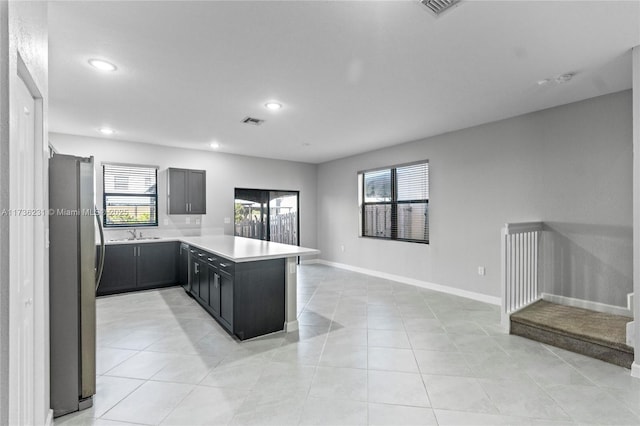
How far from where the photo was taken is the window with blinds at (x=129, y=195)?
17.5 feet

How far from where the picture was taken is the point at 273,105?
12.2 ft

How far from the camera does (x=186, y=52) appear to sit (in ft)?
8.14

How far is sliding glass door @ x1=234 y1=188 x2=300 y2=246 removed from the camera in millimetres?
6816

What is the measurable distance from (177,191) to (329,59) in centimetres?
425

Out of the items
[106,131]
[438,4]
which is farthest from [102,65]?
[438,4]

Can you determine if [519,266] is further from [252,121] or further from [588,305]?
[252,121]

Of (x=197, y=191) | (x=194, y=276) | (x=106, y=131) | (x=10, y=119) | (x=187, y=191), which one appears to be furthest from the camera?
(x=197, y=191)

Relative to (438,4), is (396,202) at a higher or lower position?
lower

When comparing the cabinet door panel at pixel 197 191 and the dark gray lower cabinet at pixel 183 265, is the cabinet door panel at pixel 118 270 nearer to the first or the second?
the dark gray lower cabinet at pixel 183 265

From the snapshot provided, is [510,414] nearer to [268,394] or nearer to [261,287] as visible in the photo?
[268,394]

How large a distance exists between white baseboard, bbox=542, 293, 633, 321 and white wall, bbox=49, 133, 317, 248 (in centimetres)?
513

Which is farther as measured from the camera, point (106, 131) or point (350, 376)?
point (106, 131)

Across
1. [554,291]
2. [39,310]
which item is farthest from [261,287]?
[554,291]

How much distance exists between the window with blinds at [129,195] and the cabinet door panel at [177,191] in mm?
355
